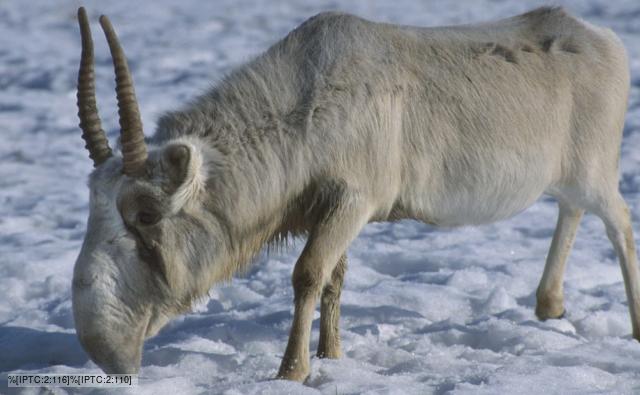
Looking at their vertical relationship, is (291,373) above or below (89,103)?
below

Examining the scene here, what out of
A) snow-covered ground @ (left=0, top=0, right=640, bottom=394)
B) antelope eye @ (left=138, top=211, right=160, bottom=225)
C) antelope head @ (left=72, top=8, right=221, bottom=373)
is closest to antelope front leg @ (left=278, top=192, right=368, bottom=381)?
snow-covered ground @ (left=0, top=0, right=640, bottom=394)

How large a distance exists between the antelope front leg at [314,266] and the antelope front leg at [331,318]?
0.55 m

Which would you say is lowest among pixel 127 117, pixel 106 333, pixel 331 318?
pixel 331 318

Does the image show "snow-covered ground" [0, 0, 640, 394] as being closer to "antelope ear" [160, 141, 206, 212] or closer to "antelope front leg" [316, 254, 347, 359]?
"antelope front leg" [316, 254, 347, 359]

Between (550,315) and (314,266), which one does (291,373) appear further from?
(550,315)

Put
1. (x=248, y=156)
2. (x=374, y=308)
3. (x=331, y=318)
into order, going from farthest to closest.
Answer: (x=374, y=308)
(x=331, y=318)
(x=248, y=156)

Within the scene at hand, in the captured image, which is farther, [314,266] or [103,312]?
[314,266]

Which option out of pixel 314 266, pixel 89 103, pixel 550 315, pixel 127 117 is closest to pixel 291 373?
pixel 314 266

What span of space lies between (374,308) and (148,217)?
230 cm

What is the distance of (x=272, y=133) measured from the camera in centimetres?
539

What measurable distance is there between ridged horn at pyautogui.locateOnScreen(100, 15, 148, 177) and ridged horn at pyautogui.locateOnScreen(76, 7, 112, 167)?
192 mm

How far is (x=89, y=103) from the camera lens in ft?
16.8

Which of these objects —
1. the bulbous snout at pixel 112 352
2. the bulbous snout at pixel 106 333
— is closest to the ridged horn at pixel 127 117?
the bulbous snout at pixel 106 333

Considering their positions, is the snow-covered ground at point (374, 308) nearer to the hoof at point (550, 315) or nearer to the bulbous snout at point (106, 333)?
the hoof at point (550, 315)
